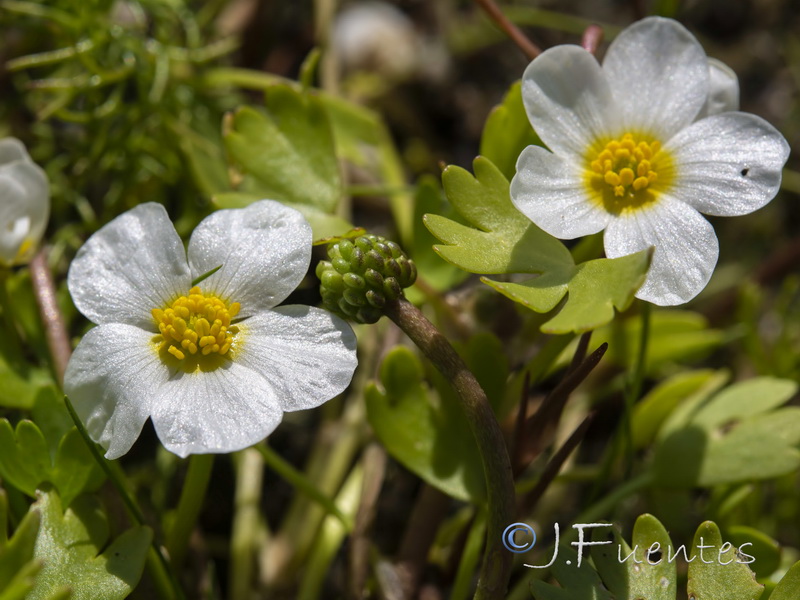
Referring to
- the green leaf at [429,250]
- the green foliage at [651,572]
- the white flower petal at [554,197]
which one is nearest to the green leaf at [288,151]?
the green leaf at [429,250]

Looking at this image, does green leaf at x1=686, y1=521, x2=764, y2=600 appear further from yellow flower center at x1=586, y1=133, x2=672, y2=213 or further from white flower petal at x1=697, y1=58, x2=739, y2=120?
white flower petal at x1=697, y1=58, x2=739, y2=120

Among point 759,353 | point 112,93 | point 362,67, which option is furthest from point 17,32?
point 759,353

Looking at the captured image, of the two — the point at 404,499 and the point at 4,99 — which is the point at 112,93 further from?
the point at 404,499

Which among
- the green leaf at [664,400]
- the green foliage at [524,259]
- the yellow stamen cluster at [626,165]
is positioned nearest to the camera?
the green foliage at [524,259]

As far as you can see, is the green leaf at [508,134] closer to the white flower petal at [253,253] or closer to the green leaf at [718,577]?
the white flower petal at [253,253]

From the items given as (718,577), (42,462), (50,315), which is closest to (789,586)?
(718,577)

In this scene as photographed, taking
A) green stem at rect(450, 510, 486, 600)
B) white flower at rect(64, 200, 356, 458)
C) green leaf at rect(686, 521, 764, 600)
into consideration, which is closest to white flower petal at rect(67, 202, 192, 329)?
white flower at rect(64, 200, 356, 458)
